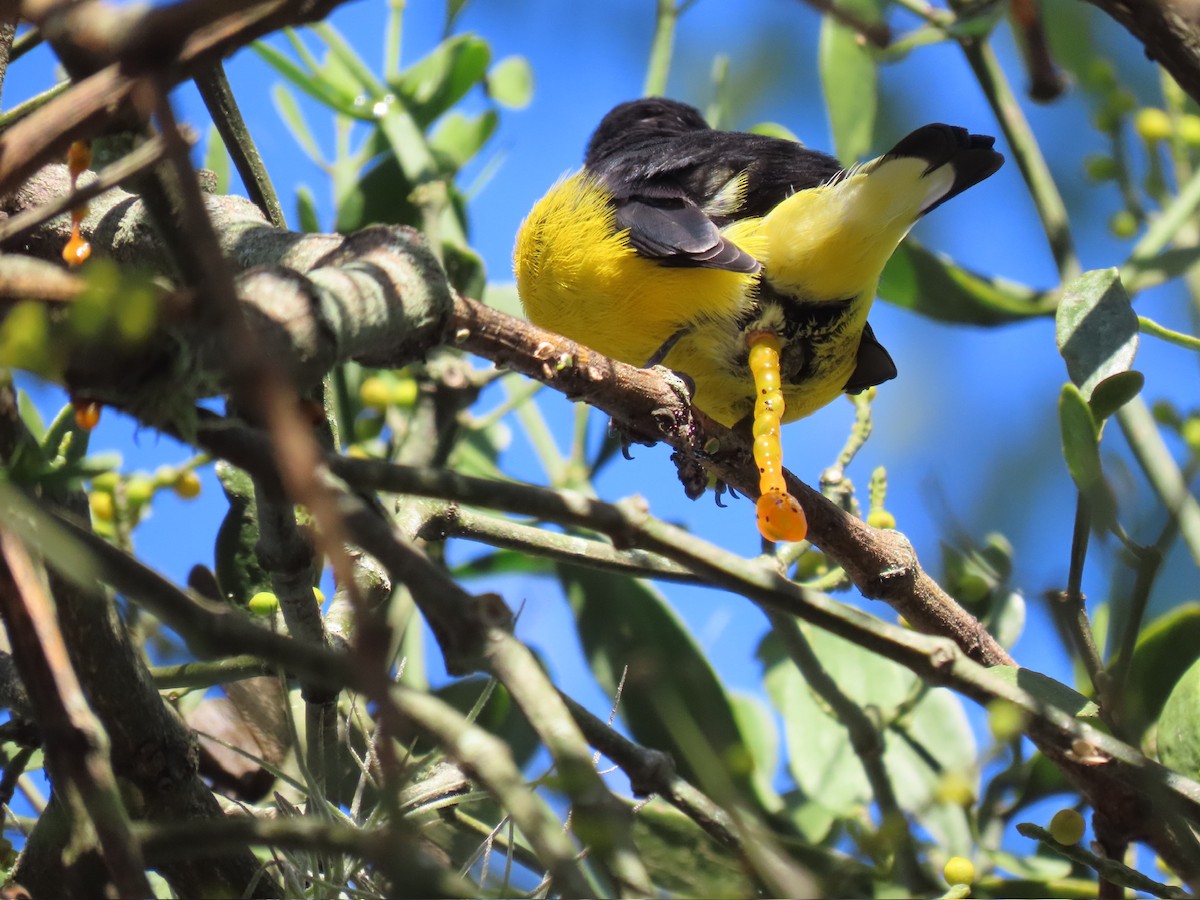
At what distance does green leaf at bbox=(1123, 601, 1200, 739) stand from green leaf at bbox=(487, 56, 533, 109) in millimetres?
2187

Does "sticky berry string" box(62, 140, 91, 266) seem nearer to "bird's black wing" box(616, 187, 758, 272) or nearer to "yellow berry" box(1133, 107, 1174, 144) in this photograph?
"bird's black wing" box(616, 187, 758, 272)

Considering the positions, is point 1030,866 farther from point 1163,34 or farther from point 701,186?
point 701,186

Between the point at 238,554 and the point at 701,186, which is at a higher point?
the point at 701,186

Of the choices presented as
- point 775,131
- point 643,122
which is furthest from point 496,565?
point 643,122

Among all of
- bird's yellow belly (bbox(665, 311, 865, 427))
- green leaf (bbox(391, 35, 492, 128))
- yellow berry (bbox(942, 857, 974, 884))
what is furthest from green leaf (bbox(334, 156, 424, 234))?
yellow berry (bbox(942, 857, 974, 884))

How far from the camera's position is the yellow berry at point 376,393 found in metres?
2.92

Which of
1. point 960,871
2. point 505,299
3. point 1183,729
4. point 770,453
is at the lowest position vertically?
point 960,871

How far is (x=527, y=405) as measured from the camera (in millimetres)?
3254

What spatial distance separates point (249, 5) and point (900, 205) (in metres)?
2.16

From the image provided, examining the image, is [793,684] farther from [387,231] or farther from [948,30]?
[387,231]

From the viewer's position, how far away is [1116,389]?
63.3 inches

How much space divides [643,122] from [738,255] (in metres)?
1.16

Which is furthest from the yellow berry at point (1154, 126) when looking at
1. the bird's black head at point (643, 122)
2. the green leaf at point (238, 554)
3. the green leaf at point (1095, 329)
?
the green leaf at point (238, 554)

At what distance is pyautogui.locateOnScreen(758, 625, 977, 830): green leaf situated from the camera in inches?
102
